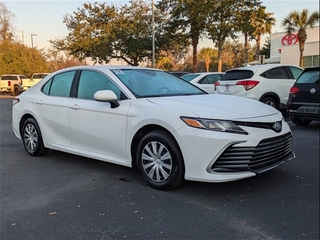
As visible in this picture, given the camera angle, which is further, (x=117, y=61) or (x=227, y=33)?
(x=117, y=61)

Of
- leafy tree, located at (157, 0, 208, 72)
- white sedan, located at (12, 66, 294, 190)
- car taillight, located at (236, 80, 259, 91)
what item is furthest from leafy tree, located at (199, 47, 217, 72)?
white sedan, located at (12, 66, 294, 190)

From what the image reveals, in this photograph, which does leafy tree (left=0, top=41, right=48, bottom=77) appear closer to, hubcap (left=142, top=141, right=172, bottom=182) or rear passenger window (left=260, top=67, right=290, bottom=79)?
rear passenger window (left=260, top=67, right=290, bottom=79)

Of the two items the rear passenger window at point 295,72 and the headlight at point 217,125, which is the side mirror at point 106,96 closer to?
the headlight at point 217,125

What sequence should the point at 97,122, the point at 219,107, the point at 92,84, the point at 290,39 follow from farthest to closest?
the point at 290,39
the point at 92,84
the point at 97,122
the point at 219,107

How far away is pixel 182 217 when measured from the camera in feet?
10.5

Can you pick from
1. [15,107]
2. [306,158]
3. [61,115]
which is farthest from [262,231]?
[15,107]

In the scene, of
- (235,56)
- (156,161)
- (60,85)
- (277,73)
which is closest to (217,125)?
(156,161)

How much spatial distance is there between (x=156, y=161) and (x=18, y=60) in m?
35.3

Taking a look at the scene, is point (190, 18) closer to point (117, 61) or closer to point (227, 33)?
point (227, 33)

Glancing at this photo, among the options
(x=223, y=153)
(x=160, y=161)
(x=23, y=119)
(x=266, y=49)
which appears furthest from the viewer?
(x=266, y=49)

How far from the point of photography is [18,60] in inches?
1384

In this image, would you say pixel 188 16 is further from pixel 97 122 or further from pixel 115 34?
pixel 97 122

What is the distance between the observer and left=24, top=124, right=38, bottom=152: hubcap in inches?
218

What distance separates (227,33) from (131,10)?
8962 mm
